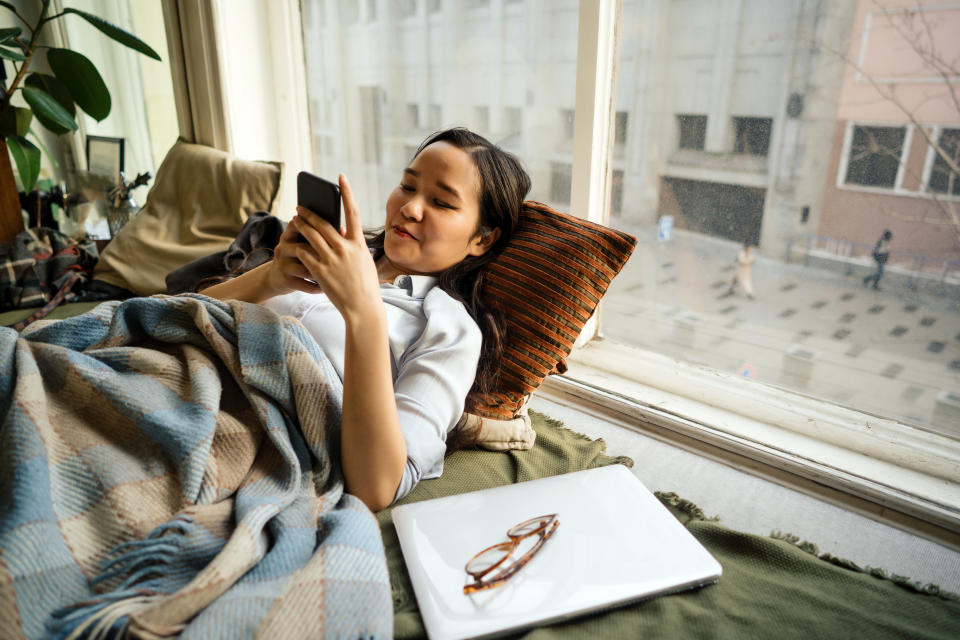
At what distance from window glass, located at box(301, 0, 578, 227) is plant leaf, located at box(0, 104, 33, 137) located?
905 mm

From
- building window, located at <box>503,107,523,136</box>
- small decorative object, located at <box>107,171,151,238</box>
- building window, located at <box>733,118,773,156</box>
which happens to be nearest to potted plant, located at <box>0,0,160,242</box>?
small decorative object, located at <box>107,171,151,238</box>

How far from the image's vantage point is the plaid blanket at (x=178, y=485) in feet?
2.18

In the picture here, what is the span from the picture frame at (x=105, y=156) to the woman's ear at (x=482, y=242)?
1.92 metres

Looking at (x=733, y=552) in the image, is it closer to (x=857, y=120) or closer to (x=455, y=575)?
(x=455, y=575)

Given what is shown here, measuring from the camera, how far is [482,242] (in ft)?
4.18

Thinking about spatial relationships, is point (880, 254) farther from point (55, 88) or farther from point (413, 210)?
point (55, 88)

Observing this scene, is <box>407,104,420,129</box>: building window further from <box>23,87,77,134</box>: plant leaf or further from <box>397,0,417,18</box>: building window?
<box>23,87,77,134</box>: plant leaf

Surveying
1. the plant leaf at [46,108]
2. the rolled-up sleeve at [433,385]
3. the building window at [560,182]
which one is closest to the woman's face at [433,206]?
the rolled-up sleeve at [433,385]

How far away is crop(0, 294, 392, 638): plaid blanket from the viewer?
66 cm

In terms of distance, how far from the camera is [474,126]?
188 centimetres

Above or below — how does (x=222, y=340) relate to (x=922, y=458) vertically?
above

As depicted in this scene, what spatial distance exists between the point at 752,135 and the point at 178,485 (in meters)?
1.30

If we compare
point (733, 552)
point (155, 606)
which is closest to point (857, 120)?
point (733, 552)

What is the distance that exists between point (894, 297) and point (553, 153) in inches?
34.5
